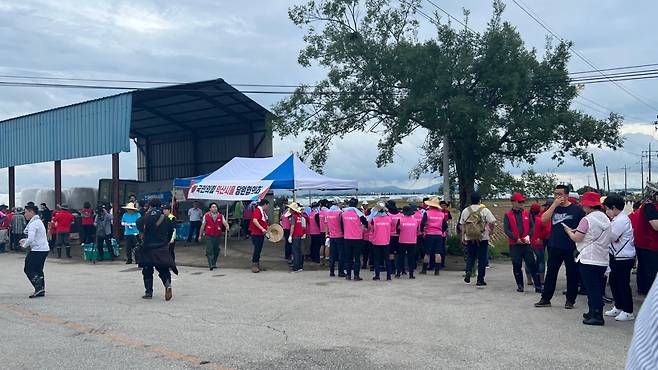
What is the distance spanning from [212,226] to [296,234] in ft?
7.62

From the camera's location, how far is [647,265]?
9.73m

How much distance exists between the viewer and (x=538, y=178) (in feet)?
86.4

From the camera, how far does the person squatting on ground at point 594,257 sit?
8.24 metres

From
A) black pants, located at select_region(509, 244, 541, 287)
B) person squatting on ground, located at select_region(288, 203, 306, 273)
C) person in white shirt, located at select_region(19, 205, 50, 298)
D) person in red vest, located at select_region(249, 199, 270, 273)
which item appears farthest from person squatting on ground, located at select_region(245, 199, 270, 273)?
black pants, located at select_region(509, 244, 541, 287)

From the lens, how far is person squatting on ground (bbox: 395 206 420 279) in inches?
543

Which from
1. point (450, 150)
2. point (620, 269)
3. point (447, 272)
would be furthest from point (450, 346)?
point (450, 150)


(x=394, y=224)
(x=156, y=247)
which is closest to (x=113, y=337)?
(x=156, y=247)

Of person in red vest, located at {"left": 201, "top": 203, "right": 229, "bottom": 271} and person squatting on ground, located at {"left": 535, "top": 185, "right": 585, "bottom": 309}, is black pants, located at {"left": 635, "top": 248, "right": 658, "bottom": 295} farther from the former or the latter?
person in red vest, located at {"left": 201, "top": 203, "right": 229, "bottom": 271}

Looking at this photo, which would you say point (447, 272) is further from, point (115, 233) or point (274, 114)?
point (115, 233)

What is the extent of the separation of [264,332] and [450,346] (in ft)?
7.92

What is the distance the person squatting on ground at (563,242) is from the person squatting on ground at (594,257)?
2.66ft

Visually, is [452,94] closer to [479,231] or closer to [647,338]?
[479,231]

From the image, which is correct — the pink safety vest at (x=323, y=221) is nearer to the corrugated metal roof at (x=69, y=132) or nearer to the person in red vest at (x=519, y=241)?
the person in red vest at (x=519, y=241)

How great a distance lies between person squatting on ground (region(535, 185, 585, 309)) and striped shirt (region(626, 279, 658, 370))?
26.6 ft
